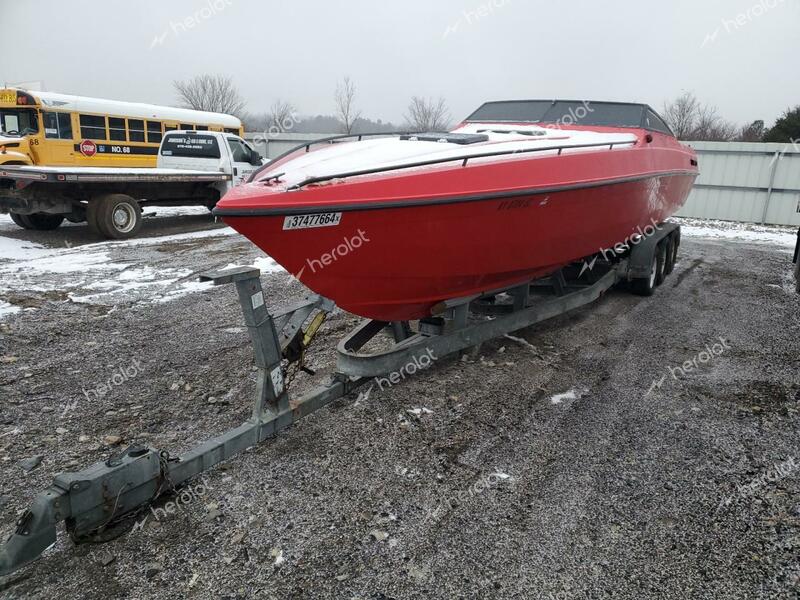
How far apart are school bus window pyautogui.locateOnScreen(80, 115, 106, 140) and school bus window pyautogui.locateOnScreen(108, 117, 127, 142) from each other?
131 millimetres

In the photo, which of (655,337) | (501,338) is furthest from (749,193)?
(501,338)

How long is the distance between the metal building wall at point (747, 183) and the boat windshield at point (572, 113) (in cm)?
909

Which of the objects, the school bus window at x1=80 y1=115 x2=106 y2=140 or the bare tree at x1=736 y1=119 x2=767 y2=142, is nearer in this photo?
the school bus window at x1=80 y1=115 x2=106 y2=140

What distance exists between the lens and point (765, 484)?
240 cm

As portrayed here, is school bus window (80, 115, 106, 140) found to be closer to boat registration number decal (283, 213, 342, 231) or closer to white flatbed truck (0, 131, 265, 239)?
white flatbed truck (0, 131, 265, 239)

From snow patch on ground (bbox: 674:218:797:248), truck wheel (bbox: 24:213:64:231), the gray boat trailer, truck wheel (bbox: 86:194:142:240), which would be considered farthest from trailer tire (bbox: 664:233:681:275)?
truck wheel (bbox: 24:213:64:231)

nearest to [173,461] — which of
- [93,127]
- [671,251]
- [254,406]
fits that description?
[254,406]

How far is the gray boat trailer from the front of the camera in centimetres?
179

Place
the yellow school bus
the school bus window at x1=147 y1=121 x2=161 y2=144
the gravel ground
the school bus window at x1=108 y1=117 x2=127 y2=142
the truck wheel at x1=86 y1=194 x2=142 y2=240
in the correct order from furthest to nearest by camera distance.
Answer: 1. the school bus window at x1=147 y1=121 x2=161 y2=144
2. the school bus window at x1=108 y1=117 x2=127 y2=142
3. the yellow school bus
4. the truck wheel at x1=86 y1=194 x2=142 y2=240
5. the gravel ground

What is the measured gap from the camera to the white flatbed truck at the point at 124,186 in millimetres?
8023

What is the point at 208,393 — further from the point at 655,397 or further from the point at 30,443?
the point at 655,397

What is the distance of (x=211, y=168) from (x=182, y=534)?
9.56m

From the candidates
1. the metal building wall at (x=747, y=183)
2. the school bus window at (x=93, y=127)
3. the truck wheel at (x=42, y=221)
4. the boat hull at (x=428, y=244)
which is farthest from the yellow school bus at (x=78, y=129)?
the metal building wall at (x=747, y=183)

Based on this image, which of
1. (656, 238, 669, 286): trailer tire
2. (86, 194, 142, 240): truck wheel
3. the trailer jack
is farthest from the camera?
(86, 194, 142, 240): truck wheel
